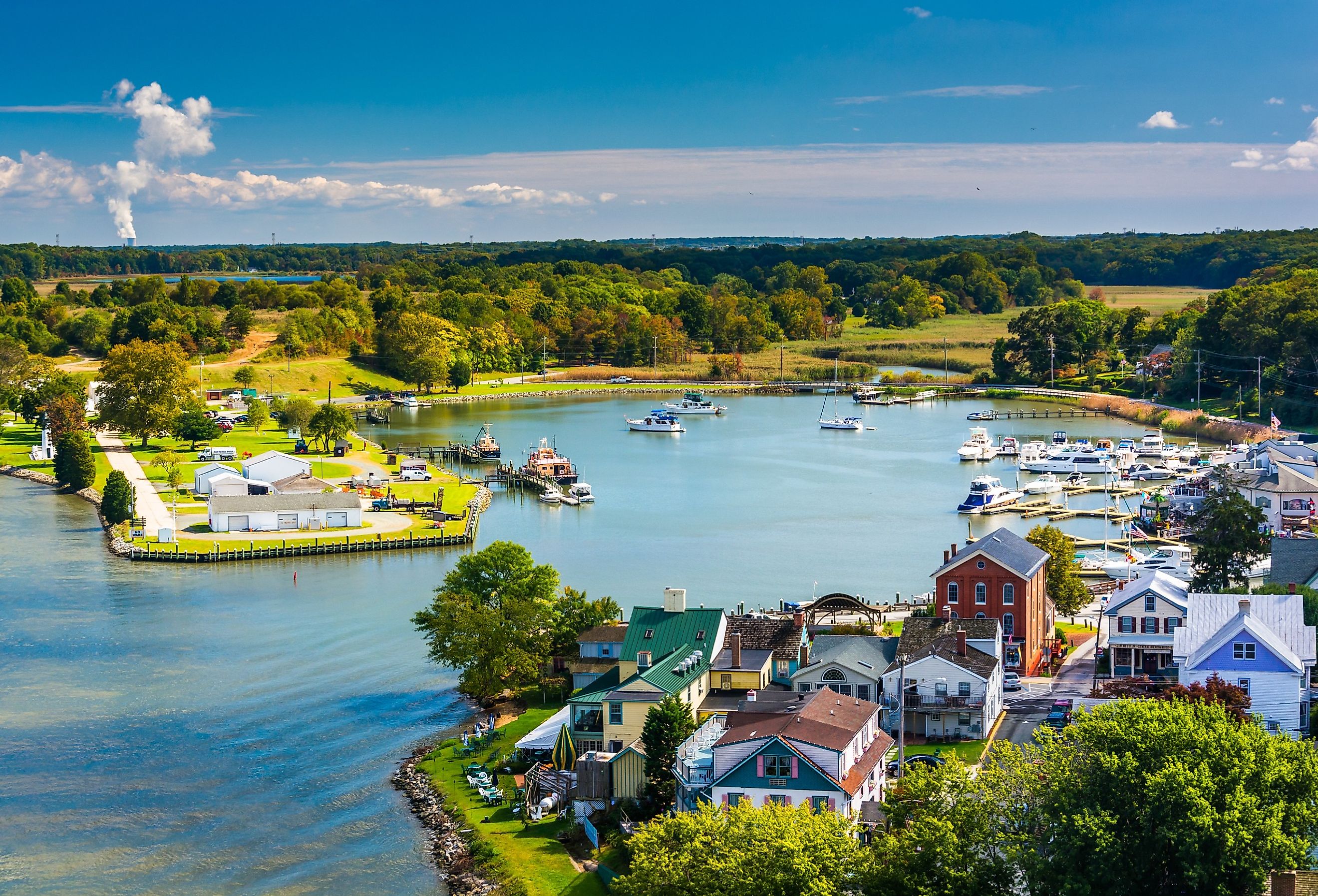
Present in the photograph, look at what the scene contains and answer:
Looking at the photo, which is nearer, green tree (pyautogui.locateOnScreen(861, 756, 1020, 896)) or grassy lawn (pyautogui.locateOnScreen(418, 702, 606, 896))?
green tree (pyautogui.locateOnScreen(861, 756, 1020, 896))

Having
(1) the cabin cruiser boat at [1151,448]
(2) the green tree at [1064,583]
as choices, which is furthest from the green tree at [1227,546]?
(1) the cabin cruiser boat at [1151,448]

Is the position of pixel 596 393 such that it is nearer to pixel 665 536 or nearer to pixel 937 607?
pixel 665 536

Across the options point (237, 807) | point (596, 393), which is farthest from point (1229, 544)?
point (596, 393)

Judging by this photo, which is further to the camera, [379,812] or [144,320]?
[144,320]

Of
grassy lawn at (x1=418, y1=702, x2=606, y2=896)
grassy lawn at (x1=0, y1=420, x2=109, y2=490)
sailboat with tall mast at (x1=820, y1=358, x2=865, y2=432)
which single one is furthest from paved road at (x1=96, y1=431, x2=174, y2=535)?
sailboat with tall mast at (x1=820, y1=358, x2=865, y2=432)

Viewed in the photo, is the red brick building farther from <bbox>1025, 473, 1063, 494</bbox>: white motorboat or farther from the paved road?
the paved road

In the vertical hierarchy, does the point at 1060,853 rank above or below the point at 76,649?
above

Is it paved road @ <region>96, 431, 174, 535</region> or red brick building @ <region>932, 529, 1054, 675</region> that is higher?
red brick building @ <region>932, 529, 1054, 675</region>
